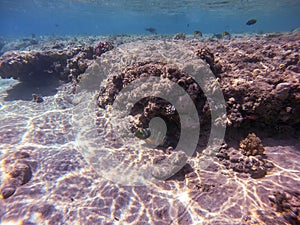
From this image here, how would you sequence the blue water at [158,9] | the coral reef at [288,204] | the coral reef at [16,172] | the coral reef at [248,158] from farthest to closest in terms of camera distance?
the blue water at [158,9] < the coral reef at [248,158] < the coral reef at [16,172] < the coral reef at [288,204]

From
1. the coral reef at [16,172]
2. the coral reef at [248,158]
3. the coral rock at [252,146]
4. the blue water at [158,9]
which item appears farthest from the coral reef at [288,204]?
the blue water at [158,9]

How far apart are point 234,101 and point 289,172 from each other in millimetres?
2152

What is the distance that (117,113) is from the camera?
730cm

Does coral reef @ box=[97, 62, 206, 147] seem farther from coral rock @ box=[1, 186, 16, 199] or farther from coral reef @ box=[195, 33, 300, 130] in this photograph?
coral rock @ box=[1, 186, 16, 199]

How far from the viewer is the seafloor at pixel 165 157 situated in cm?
389

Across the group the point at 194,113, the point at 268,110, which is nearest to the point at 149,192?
the point at 194,113

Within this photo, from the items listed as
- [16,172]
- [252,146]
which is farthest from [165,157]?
[16,172]

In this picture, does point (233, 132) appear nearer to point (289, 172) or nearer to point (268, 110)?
point (268, 110)

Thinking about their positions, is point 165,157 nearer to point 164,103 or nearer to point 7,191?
point 164,103

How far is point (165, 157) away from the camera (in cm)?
510

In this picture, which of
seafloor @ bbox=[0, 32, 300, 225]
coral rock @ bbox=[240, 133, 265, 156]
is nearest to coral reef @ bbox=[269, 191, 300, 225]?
seafloor @ bbox=[0, 32, 300, 225]

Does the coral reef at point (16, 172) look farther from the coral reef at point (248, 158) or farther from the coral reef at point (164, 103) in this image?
the coral reef at point (248, 158)

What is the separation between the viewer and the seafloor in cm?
389

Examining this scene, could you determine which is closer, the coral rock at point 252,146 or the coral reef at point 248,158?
the coral reef at point 248,158
